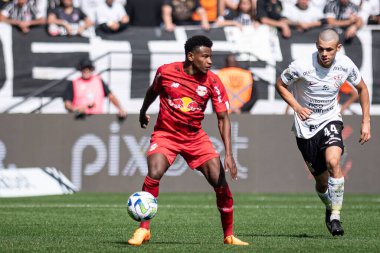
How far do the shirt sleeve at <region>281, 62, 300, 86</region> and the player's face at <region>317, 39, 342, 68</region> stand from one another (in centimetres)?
34

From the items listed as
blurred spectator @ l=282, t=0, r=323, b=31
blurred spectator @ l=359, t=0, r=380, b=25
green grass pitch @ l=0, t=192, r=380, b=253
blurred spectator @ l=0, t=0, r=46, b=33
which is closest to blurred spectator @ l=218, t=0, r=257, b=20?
blurred spectator @ l=282, t=0, r=323, b=31

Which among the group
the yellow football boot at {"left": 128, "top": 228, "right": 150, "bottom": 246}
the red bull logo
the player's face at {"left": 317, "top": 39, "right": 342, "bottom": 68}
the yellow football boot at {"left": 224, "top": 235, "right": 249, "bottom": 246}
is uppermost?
the player's face at {"left": 317, "top": 39, "right": 342, "bottom": 68}

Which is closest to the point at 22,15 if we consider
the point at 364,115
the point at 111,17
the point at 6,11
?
the point at 6,11

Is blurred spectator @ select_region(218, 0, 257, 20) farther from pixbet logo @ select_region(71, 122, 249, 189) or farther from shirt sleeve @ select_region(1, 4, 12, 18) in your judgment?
shirt sleeve @ select_region(1, 4, 12, 18)

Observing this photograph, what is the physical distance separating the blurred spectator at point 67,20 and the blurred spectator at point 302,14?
14.3ft

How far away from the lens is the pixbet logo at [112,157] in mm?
19422

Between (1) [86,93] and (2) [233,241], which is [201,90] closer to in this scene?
(2) [233,241]

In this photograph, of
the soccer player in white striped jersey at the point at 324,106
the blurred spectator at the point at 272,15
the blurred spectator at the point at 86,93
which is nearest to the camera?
the soccer player in white striped jersey at the point at 324,106

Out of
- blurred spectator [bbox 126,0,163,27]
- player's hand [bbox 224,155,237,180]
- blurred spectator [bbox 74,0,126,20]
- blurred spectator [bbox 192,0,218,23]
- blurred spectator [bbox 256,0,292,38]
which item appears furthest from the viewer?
blurred spectator [bbox 192,0,218,23]

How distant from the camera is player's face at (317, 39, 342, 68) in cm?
1134

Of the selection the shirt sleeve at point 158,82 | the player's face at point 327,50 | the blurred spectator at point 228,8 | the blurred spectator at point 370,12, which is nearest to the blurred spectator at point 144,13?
the blurred spectator at point 228,8

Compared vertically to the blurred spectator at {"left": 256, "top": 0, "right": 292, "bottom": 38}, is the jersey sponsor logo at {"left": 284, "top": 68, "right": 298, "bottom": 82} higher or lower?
higher

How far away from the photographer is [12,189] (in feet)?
59.9

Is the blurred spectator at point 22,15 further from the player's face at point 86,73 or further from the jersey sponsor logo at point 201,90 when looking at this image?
the jersey sponsor logo at point 201,90
